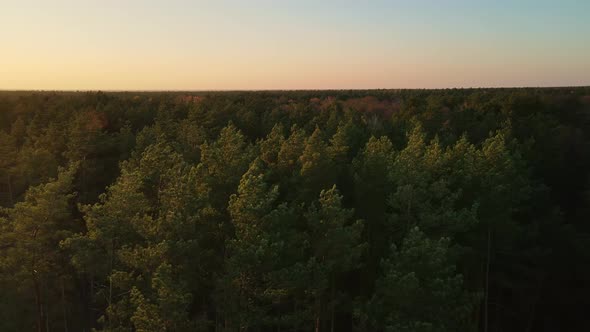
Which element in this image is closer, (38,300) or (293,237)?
(293,237)

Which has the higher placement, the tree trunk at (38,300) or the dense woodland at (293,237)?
the dense woodland at (293,237)

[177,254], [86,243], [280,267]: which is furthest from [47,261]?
[280,267]

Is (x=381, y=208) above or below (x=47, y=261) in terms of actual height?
above

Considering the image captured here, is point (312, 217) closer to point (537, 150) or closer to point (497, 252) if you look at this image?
point (497, 252)

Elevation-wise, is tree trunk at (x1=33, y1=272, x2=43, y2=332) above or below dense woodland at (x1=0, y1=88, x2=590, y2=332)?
below

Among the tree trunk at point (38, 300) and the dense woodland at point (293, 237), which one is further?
the tree trunk at point (38, 300)

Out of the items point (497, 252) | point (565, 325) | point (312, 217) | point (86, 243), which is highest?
point (312, 217)

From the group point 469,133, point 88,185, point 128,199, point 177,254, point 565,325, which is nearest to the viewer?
point 177,254

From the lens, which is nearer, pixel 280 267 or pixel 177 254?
pixel 177 254
